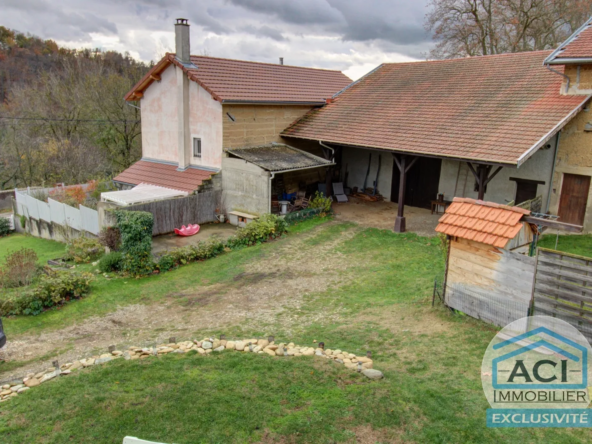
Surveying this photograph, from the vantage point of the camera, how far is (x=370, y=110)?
19.6 meters

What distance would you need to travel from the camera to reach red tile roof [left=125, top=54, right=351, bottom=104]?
61.9ft

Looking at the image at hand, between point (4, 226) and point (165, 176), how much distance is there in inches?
412

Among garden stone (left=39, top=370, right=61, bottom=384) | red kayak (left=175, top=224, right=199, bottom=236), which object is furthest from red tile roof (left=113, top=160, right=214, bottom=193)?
garden stone (left=39, top=370, right=61, bottom=384)

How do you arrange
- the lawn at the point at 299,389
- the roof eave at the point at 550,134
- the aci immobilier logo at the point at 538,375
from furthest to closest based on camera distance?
the roof eave at the point at 550,134 < the aci immobilier logo at the point at 538,375 < the lawn at the point at 299,389

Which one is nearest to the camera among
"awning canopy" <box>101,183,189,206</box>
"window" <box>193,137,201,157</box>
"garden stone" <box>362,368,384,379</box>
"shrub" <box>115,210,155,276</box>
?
"garden stone" <box>362,368,384,379</box>

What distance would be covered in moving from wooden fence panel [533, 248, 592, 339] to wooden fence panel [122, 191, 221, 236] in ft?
43.9

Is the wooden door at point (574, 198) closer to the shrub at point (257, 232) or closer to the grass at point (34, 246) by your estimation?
the shrub at point (257, 232)

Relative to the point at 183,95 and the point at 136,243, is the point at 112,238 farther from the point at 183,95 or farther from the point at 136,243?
the point at 183,95

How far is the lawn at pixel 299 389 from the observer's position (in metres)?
5.34

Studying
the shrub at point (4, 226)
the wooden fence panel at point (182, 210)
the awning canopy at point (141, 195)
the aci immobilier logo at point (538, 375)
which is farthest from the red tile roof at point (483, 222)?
the shrub at point (4, 226)

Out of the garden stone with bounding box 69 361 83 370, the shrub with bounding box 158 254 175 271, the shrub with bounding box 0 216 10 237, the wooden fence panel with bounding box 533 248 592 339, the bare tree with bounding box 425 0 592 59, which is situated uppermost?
the bare tree with bounding box 425 0 592 59

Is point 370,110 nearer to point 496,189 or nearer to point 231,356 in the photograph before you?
point 496,189

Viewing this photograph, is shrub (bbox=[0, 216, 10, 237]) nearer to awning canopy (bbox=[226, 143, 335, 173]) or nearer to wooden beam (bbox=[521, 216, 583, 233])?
awning canopy (bbox=[226, 143, 335, 173])

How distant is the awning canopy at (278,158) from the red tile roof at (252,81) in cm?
204
